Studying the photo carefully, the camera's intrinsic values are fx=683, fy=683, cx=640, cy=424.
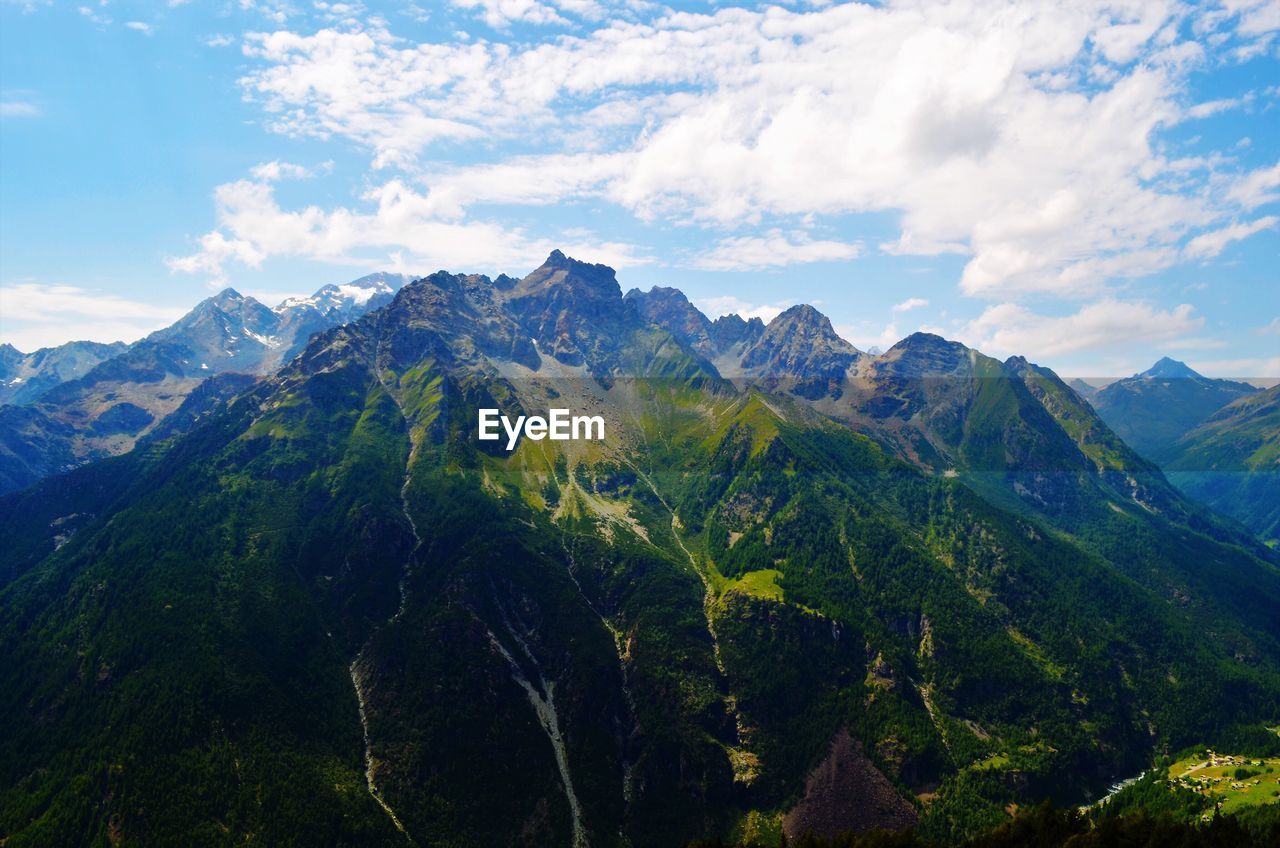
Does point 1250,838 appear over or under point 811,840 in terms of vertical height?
over

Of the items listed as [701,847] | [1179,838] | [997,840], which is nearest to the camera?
[1179,838]

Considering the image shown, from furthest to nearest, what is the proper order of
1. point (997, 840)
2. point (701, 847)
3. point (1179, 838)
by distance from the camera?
point (701, 847)
point (997, 840)
point (1179, 838)

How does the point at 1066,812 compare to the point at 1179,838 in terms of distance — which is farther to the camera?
the point at 1066,812

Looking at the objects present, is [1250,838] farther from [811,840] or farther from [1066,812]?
[811,840]

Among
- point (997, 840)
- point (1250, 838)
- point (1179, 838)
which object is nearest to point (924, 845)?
point (997, 840)

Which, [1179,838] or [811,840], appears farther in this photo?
[811,840]

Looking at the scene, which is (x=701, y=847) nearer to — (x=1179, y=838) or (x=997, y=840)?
(x=997, y=840)

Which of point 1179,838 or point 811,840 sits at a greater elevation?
point 1179,838

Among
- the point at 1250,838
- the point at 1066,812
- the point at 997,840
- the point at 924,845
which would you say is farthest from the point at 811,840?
the point at 1250,838
